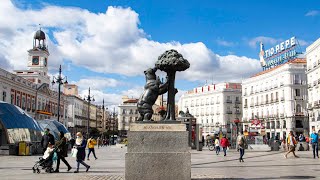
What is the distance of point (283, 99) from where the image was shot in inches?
2707

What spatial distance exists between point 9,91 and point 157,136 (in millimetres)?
46318

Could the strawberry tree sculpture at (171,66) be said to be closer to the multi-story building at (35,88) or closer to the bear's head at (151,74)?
the bear's head at (151,74)

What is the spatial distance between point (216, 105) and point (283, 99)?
25.0m

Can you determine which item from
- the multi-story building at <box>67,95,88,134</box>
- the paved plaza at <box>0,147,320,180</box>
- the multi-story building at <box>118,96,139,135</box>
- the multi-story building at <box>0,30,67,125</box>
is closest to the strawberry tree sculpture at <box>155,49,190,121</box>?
the paved plaza at <box>0,147,320,180</box>

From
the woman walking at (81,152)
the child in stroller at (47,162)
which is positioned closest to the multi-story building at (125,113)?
the woman walking at (81,152)

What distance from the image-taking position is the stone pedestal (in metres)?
10.5

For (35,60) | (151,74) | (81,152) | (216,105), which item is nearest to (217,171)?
(151,74)

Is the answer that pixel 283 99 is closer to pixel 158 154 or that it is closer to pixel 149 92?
pixel 149 92

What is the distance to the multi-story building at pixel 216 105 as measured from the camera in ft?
296

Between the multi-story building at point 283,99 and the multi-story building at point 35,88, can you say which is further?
the multi-story building at point 283,99

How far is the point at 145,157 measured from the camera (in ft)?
34.8

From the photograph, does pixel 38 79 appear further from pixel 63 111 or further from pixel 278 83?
pixel 278 83

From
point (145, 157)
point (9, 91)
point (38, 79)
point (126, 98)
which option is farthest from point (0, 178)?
point (126, 98)

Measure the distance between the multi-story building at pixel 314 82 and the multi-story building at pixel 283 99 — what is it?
7.00 meters
